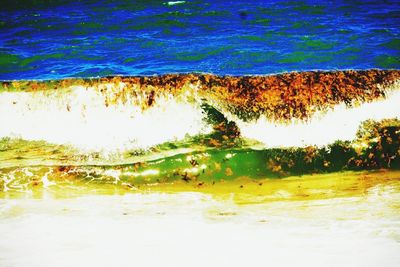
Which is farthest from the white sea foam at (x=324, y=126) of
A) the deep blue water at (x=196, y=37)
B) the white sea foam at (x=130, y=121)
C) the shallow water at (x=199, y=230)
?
the deep blue water at (x=196, y=37)

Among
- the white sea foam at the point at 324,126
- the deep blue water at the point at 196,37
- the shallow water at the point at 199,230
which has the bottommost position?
the shallow water at the point at 199,230

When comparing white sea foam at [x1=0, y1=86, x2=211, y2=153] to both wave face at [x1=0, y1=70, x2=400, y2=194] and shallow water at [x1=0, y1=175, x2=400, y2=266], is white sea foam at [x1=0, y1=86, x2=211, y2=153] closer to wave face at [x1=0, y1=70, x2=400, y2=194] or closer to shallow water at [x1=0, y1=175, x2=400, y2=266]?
wave face at [x1=0, y1=70, x2=400, y2=194]

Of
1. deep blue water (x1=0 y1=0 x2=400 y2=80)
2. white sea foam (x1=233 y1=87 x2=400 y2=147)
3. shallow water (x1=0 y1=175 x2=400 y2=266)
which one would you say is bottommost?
shallow water (x1=0 y1=175 x2=400 y2=266)

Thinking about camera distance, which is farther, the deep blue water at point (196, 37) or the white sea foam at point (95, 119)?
the deep blue water at point (196, 37)

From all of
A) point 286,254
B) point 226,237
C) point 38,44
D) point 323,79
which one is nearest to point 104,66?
point 38,44

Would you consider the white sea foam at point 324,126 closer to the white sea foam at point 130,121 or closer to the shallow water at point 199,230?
the white sea foam at point 130,121

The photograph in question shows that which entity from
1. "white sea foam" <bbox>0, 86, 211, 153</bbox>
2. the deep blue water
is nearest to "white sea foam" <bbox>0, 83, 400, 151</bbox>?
"white sea foam" <bbox>0, 86, 211, 153</bbox>

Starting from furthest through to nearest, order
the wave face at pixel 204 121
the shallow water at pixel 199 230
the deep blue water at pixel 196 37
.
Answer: the deep blue water at pixel 196 37, the wave face at pixel 204 121, the shallow water at pixel 199 230

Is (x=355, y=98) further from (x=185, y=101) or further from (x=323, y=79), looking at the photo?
(x=185, y=101)
